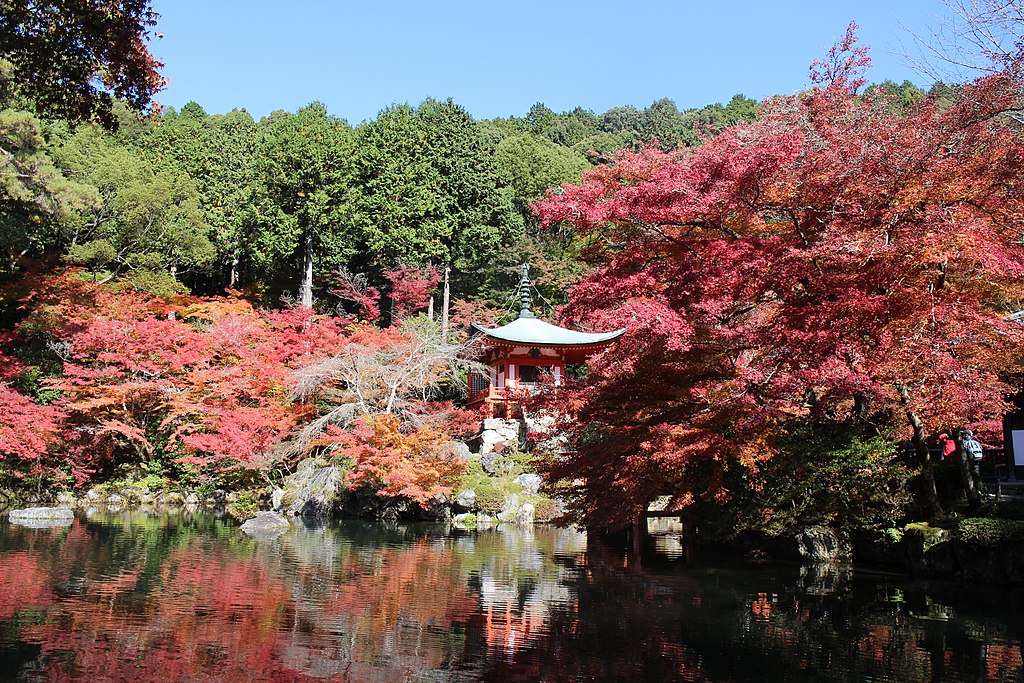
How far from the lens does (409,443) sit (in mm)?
15023

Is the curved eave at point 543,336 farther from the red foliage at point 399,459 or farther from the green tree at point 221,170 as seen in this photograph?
the green tree at point 221,170

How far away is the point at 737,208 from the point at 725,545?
20.5 feet

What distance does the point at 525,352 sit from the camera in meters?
20.5

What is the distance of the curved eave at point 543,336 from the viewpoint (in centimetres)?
1939

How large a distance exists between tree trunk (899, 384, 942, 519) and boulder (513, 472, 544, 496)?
885 centimetres

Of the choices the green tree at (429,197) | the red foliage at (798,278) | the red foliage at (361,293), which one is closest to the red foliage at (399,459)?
the red foliage at (798,278)

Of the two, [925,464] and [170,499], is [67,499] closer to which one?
[170,499]

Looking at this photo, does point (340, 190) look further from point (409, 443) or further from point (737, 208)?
point (737, 208)

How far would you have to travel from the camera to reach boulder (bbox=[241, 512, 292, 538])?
1291 centimetres

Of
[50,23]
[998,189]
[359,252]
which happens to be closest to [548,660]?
[998,189]

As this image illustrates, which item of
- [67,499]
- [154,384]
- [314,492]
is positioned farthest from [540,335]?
[67,499]

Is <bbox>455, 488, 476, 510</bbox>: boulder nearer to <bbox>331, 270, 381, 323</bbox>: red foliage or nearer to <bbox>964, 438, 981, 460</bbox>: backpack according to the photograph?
<bbox>964, 438, 981, 460</bbox>: backpack

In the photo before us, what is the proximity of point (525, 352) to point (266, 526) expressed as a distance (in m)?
9.01

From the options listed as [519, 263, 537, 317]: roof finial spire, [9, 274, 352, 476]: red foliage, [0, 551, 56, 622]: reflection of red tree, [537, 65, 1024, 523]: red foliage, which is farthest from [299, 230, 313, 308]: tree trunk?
[537, 65, 1024, 523]: red foliage
